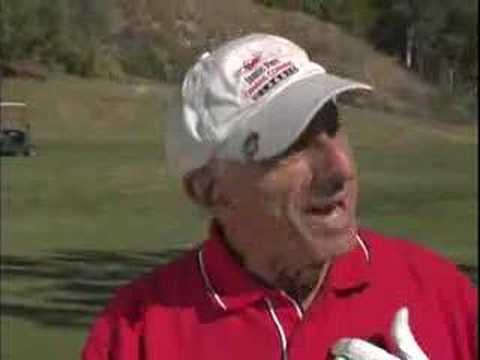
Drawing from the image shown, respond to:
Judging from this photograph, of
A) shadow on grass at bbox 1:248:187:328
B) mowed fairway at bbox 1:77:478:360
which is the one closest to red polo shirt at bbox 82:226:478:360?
mowed fairway at bbox 1:77:478:360

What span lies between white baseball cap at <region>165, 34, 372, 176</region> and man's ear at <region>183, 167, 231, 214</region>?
0.05ft

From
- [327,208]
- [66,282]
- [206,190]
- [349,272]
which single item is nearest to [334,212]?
[327,208]

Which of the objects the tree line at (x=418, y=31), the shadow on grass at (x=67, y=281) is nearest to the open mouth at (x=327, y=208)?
the tree line at (x=418, y=31)

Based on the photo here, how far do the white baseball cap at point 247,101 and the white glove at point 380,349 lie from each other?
26 cm

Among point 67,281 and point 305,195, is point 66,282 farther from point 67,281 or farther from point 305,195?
point 305,195

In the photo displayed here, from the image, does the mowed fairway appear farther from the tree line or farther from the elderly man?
the elderly man

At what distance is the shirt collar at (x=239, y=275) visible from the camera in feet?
7.27

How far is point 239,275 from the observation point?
2.26m

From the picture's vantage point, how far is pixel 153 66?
3271mm

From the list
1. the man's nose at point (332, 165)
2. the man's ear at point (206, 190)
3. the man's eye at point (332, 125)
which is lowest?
the man's ear at point (206, 190)

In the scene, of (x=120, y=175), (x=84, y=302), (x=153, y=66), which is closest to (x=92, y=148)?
(x=120, y=175)

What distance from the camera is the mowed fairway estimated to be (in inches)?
411

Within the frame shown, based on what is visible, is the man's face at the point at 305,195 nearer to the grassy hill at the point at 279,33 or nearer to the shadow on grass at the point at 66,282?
the grassy hill at the point at 279,33

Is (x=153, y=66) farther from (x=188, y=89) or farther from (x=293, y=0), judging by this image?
(x=188, y=89)
